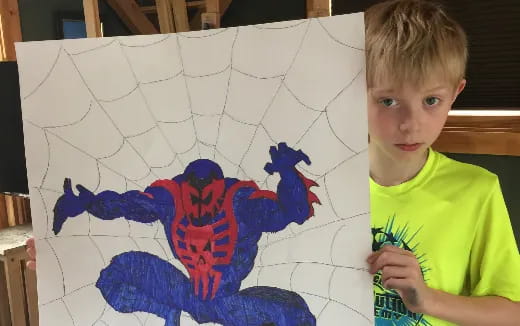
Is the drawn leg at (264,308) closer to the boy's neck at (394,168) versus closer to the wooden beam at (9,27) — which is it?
the boy's neck at (394,168)

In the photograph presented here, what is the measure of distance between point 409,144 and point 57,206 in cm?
50

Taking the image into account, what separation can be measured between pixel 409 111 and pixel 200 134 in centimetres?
26

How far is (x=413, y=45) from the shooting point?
22.7 inches

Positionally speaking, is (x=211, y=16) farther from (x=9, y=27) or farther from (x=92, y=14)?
(x=9, y=27)

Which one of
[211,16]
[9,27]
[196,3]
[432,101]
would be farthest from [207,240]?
[9,27]

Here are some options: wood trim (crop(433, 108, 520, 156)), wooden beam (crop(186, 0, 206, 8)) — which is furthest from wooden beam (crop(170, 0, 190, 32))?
wood trim (crop(433, 108, 520, 156))

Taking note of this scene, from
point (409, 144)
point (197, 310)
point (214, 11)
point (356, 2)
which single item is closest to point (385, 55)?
point (409, 144)

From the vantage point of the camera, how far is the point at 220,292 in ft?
2.01

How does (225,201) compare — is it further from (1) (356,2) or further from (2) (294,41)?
(1) (356,2)

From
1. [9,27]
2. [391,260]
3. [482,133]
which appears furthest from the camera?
[9,27]

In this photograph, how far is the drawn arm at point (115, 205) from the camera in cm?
63

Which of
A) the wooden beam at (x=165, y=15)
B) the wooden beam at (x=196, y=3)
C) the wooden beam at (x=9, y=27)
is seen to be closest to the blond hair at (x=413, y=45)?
the wooden beam at (x=165, y=15)

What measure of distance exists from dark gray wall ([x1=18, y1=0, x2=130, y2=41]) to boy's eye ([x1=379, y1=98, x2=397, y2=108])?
5.95ft

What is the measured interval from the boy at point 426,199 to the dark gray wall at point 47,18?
178 cm
